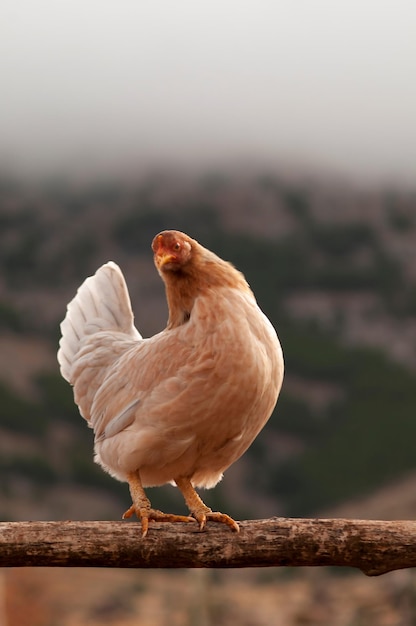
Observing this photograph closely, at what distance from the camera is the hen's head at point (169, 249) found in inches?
131

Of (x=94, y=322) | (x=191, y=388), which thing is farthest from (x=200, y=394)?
(x=94, y=322)

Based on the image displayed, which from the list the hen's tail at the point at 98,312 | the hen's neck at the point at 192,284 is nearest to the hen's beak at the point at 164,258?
the hen's neck at the point at 192,284

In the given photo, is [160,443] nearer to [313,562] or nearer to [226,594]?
[313,562]

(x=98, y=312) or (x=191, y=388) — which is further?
(x=98, y=312)

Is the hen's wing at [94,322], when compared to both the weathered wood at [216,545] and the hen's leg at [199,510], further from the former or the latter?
the weathered wood at [216,545]

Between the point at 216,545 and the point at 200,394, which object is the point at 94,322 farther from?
the point at 216,545

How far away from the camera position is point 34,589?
503 inches

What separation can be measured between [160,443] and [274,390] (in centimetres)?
45

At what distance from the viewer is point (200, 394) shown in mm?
3338

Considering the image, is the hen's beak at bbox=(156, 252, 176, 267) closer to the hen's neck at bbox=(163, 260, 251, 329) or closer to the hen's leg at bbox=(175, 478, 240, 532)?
the hen's neck at bbox=(163, 260, 251, 329)

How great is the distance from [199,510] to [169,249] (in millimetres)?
952

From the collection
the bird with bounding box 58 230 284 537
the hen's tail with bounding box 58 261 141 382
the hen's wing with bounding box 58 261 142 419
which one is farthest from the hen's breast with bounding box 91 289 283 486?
the hen's tail with bounding box 58 261 141 382

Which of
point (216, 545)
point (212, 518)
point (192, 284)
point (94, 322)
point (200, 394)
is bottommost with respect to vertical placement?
point (216, 545)

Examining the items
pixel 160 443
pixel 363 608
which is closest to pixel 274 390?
pixel 160 443
